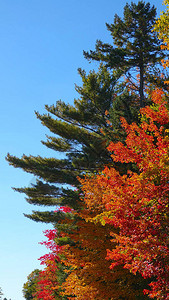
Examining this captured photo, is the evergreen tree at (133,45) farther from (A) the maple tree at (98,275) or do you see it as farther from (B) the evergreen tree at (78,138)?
(A) the maple tree at (98,275)

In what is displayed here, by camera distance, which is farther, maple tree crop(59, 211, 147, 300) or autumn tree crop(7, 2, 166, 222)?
autumn tree crop(7, 2, 166, 222)

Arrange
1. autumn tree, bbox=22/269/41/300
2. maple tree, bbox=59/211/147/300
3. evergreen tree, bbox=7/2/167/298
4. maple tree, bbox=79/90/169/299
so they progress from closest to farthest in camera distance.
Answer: maple tree, bbox=79/90/169/299, maple tree, bbox=59/211/147/300, evergreen tree, bbox=7/2/167/298, autumn tree, bbox=22/269/41/300

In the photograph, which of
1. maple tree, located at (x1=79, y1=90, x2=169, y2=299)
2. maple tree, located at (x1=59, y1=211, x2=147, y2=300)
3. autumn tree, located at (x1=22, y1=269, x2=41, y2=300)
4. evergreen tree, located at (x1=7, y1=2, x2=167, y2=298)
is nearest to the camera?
maple tree, located at (x1=79, y1=90, x2=169, y2=299)

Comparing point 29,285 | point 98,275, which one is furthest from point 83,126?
point 29,285

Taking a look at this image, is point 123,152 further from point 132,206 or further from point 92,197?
point 92,197

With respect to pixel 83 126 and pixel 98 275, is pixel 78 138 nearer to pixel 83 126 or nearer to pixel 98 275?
pixel 83 126

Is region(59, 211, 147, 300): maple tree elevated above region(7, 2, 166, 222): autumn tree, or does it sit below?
below

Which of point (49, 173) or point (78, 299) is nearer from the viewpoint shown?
point (78, 299)

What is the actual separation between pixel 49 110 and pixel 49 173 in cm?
559

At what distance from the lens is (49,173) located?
74.3ft

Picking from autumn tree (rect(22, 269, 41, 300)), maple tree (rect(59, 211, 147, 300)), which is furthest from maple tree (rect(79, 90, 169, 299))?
autumn tree (rect(22, 269, 41, 300))

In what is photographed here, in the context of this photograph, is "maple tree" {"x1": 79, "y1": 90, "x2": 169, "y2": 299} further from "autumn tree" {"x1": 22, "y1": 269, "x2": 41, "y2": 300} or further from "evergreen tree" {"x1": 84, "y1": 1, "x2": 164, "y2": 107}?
"autumn tree" {"x1": 22, "y1": 269, "x2": 41, "y2": 300}

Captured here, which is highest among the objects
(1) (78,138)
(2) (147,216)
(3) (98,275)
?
(1) (78,138)

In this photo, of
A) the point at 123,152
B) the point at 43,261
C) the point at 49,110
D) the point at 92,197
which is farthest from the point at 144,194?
the point at 43,261
